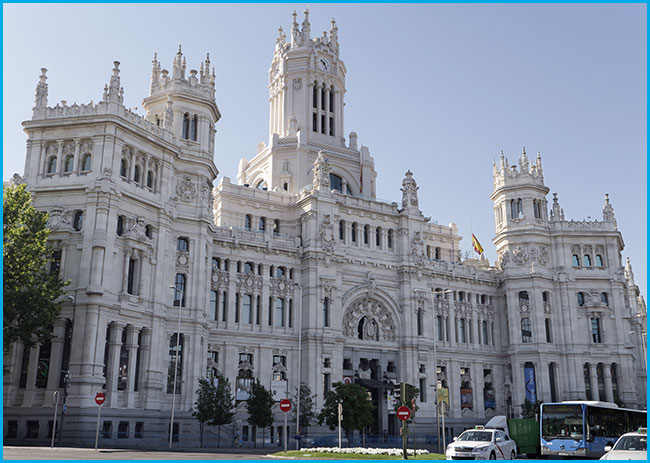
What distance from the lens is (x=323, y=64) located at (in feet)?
295

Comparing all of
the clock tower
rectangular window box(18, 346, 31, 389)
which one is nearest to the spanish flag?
the clock tower

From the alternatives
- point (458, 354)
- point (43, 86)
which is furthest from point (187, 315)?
point (458, 354)

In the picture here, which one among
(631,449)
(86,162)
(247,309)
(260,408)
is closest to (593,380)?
(247,309)

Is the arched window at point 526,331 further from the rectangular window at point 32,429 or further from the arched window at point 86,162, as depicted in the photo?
the rectangular window at point 32,429

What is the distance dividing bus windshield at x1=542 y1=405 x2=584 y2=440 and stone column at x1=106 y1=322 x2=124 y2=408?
30128 millimetres

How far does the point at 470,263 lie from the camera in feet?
295

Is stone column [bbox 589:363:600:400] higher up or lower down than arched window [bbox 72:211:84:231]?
lower down

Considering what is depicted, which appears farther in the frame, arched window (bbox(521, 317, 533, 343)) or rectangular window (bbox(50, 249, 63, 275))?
arched window (bbox(521, 317, 533, 343))

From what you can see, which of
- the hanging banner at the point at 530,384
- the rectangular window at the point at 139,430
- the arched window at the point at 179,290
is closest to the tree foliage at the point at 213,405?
the rectangular window at the point at 139,430

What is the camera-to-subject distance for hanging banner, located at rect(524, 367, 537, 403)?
76.7 meters

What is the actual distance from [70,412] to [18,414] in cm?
397

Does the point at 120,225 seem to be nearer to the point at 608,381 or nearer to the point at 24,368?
→ the point at 24,368

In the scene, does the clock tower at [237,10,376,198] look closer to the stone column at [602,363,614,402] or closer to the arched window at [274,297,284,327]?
the arched window at [274,297,284,327]

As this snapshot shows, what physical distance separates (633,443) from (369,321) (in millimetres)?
47284
